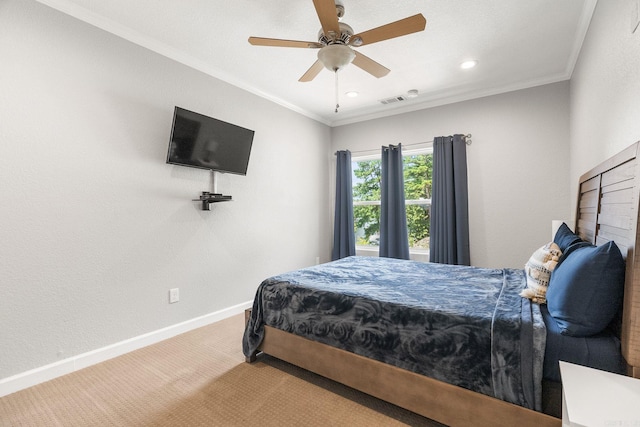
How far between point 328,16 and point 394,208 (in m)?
2.80

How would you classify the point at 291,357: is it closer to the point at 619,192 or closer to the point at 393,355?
the point at 393,355

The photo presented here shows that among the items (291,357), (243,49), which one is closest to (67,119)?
(243,49)

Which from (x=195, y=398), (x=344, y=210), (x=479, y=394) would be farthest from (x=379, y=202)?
(x=195, y=398)

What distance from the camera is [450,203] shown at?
3.66 metres

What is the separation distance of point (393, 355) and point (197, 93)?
9.40ft

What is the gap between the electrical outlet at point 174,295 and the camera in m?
2.73

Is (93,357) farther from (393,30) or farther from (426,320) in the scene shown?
(393,30)

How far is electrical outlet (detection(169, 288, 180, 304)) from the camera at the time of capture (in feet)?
8.95

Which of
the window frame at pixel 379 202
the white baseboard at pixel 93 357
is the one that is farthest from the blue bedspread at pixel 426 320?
the window frame at pixel 379 202

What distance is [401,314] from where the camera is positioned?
168 centimetres

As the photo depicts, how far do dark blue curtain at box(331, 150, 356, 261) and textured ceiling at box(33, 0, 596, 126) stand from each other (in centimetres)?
115

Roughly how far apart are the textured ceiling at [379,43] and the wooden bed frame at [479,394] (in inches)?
50.7

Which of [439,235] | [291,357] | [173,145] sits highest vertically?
[173,145]

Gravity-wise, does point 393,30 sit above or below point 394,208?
above
